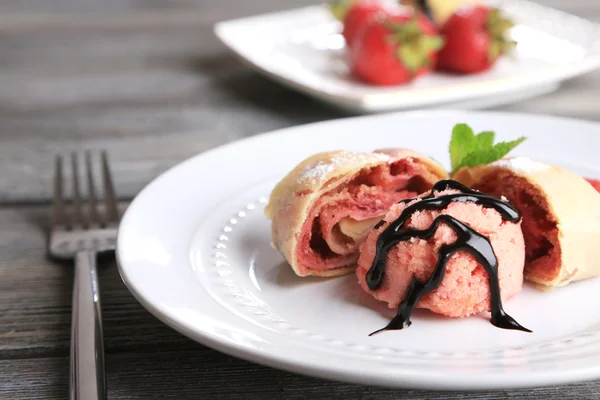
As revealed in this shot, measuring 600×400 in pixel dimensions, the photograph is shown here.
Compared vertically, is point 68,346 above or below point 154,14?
above

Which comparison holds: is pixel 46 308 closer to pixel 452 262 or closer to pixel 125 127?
pixel 452 262

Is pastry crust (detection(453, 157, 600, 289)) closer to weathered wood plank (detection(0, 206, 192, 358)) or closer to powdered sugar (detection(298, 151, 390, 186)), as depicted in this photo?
powdered sugar (detection(298, 151, 390, 186))

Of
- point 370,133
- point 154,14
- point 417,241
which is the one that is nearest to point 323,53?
point 370,133

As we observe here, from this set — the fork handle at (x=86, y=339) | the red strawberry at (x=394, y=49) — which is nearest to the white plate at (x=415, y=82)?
the red strawberry at (x=394, y=49)

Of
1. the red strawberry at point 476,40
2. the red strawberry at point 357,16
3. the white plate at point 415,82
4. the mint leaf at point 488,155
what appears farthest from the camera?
the red strawberry at point 357,16

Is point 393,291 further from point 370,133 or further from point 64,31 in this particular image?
point 64,31

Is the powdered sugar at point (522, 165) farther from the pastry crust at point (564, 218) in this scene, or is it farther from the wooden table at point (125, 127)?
the wooden table at point (125, 127)
